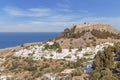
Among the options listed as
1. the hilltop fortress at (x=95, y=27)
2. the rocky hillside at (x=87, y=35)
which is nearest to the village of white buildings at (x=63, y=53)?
the rocky hillside at (x=87, y=35)

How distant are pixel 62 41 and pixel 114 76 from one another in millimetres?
28728

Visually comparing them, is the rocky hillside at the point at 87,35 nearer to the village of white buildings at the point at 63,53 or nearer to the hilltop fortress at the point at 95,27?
the hilltop fortress at the point at 95,27

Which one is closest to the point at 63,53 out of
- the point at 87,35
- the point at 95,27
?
the point at 87,35

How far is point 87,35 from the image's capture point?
53.7 metres

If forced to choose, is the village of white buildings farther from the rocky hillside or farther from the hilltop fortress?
the hilltop fortress

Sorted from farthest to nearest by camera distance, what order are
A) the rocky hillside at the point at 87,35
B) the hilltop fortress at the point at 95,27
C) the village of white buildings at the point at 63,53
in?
the hilltop fortress at the point at 95,27 → the rocky hillside at the point at 87,35 → the village of white buildings at the point at 63,53

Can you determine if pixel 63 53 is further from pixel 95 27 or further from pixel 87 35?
pixel 95 27

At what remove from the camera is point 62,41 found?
54219 mm

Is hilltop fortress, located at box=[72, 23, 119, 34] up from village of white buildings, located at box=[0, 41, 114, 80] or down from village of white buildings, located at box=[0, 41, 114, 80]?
up

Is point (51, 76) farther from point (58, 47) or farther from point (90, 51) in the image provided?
point (58, 47)

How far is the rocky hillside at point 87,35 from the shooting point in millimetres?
51125

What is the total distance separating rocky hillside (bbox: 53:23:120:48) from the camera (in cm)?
5112

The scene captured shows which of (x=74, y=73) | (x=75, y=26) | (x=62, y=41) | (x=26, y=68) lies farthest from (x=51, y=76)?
(x=75, y=26)

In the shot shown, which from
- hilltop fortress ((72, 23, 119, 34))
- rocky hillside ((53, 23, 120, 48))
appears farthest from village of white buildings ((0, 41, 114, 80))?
hilltop fortress ((72, 23, 119, 34))
